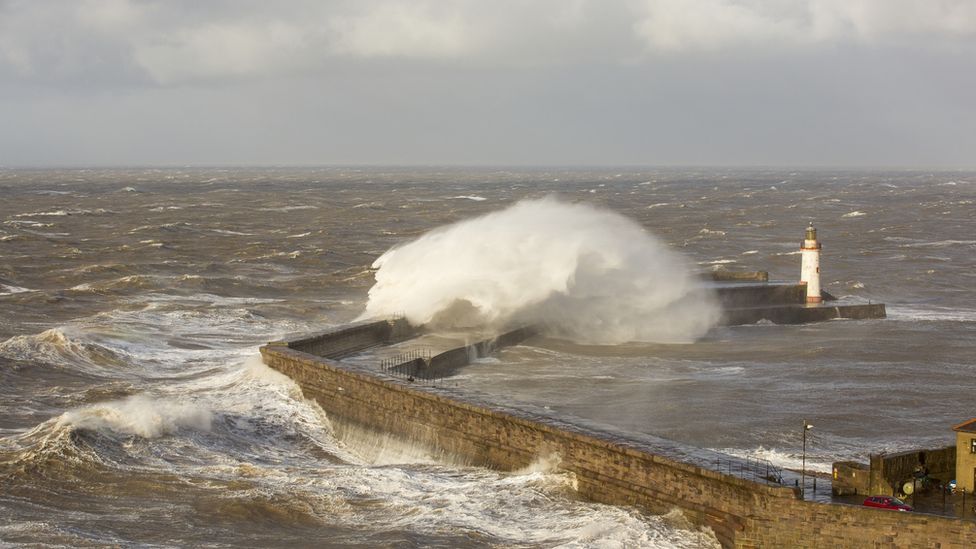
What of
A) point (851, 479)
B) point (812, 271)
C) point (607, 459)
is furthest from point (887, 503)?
point (812, 271)

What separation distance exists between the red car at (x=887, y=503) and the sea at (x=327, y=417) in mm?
2278

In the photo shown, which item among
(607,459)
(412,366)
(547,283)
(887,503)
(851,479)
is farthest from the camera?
(547,283)

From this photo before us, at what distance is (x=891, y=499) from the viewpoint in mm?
14578

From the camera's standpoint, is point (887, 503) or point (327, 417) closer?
point (887, 503)

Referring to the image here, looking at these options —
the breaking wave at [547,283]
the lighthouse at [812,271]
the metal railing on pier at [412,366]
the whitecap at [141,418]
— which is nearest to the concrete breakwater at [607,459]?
the metal railing on pier at [412,366]

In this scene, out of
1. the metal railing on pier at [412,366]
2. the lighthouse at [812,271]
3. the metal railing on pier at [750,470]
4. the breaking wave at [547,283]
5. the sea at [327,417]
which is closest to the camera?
the metal railing on pier at [750,470]

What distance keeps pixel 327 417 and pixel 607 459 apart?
26.5 ft

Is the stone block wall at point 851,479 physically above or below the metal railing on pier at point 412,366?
above

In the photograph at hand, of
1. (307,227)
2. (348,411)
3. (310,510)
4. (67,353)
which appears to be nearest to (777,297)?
(348,411)

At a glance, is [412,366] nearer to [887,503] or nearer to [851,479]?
[851,479]

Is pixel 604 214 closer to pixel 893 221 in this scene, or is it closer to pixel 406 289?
pixel 406 289

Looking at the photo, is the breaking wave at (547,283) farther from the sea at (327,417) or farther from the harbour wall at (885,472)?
the harbour wall at (885,472)

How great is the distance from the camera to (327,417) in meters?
23.5

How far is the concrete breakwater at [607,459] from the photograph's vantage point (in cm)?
1444
